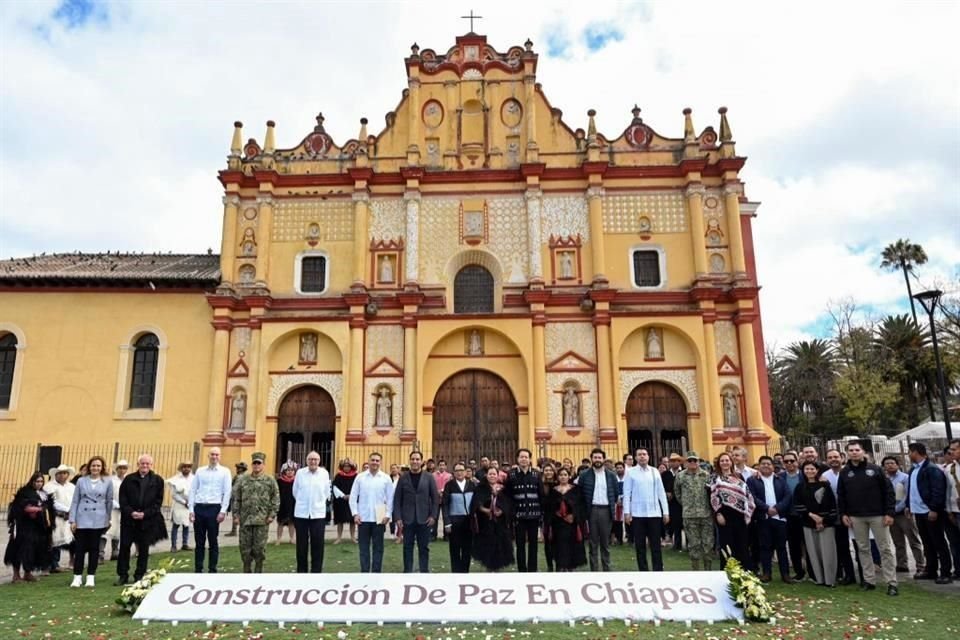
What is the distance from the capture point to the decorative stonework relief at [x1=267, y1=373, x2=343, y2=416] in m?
22.4

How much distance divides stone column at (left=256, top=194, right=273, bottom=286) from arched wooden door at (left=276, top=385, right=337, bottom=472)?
165 inches

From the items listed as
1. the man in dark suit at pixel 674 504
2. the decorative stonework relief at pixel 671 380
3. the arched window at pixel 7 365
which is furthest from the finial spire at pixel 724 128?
the arched window at pixel 7 365

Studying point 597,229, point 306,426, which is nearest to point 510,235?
point 597,229

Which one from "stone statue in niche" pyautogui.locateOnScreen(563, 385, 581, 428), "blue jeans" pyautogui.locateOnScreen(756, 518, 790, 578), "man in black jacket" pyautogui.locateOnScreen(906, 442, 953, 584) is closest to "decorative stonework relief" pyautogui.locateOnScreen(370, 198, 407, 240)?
"stone statue in niche" pyautogui.locateOnScreen(563, 385, 581, 428)

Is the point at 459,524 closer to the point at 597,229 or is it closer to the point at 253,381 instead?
the point at 253,381

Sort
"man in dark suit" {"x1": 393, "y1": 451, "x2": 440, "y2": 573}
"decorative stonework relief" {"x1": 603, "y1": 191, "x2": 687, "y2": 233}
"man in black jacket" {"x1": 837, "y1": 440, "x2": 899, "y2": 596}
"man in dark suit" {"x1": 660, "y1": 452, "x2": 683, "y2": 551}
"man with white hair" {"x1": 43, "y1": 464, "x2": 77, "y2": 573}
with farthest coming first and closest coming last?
"decorative stonework relief" {"x1": 603, "y1": 191, "x2": 687, "y2": 233} < "man in dark suit" {"x1": 660, "y1": 452, "x2": 683, "y2": 551} < "man with white hair" {"x1": 43, "y1": 464, "x2": 77, "y2": 573} < "man in dark suit" {"x1": 393, "y1": 451, "x2": 440, "y2": 573} < "man in black jacket" {"x1": 837, "y1": 440, "x2": 899, "y2": 596}

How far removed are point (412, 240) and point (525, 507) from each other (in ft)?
47.6

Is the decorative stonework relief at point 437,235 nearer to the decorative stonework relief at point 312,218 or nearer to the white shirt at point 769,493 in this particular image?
the decorative stonework relief at point 312,218

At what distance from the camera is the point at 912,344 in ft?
126

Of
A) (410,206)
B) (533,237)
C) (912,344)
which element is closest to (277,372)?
(410,206)

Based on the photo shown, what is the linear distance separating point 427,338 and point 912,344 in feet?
101

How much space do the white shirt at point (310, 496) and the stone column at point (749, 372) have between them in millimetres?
15525

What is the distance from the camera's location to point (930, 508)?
9867 mm

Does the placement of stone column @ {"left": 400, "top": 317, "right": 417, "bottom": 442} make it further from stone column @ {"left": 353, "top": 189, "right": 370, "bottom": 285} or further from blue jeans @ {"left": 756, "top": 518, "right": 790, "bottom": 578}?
blue jeans @ {"left": 756, "top": 518, "right": 790, "bottom": 578}
